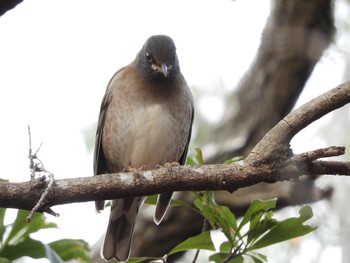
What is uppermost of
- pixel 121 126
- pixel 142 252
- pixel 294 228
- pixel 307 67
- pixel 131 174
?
pixel 307 67

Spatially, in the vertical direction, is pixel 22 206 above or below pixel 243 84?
below

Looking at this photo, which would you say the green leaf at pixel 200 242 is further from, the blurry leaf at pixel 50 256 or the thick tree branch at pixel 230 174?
the blurry leaf at pixel 50 256

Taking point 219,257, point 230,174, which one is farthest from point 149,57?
point 230,174

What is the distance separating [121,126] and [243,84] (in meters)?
1.95

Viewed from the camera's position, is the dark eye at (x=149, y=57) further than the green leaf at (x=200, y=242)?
Yes

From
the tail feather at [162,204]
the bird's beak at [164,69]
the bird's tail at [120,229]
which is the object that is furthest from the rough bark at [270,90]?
the bird's beak at [164,69]

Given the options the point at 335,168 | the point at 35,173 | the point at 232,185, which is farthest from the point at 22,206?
the point at 335,168

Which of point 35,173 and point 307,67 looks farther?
point 307,67

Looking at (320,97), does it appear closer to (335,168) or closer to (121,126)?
(335,168)

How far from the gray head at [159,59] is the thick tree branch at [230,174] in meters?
2.25

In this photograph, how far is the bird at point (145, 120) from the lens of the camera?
5762mm

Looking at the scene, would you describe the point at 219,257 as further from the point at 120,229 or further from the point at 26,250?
the point at 120,229

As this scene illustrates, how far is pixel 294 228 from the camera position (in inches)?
154

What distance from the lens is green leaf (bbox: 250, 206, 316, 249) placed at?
3.91 metres
